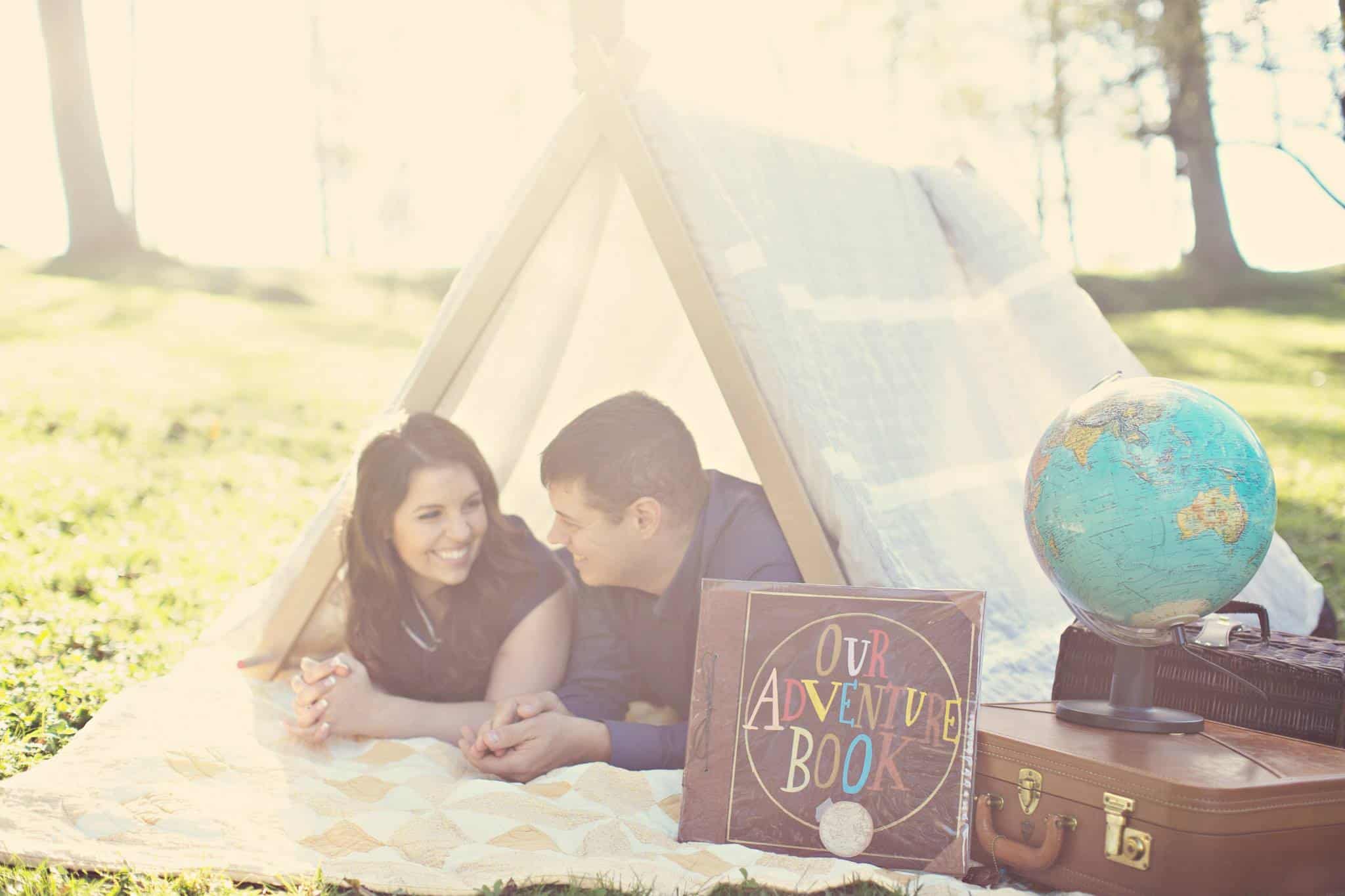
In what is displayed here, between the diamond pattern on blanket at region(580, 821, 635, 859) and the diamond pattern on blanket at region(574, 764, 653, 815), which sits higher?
the diamond pattern on blanket at region(574, 764, 653, 815)

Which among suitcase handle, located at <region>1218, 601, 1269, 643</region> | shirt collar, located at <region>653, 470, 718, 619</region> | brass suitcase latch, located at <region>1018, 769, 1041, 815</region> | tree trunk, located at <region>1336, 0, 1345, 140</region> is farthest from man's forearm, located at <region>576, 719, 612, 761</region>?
tree trunk, located at <region>1336, 0, 1345, 140</region>

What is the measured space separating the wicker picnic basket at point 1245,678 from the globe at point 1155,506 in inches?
10.4

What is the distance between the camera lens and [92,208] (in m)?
14.3

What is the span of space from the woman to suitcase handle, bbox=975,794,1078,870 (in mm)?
1421

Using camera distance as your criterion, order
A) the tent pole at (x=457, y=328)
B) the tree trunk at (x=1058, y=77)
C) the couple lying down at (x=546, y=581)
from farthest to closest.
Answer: the tree trunk at (x=1058, y=77) < the tent pole at (x=457, y=328) < the couple lying down at (x=546, y=581)

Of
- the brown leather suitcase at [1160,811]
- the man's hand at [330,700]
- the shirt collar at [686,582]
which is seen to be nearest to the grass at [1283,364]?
the brown leather suitcase at [1160,811]

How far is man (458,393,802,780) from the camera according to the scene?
10.3 feet

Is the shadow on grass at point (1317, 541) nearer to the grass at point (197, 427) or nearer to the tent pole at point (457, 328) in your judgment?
the grass at point (197, 427)

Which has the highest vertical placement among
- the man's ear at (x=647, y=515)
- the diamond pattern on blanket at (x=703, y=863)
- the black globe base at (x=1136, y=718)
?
the man's ear at (x=647, y=515)

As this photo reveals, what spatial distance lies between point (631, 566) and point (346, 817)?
3.41ft

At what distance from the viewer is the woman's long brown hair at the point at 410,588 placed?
3598 millimetres

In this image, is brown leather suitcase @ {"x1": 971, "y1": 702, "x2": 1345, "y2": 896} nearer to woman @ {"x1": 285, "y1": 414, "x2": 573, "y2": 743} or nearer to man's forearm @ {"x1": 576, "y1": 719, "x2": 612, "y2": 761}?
man's forearm @ {"x1": 576, "y1": 719, "x2": 612, "y2": 761}

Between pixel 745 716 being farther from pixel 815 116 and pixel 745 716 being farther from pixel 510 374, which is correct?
pixel 815 116

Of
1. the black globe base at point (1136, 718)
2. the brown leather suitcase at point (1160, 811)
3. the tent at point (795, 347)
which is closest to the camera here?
the brown leather suitcase at point (1160, 811)
